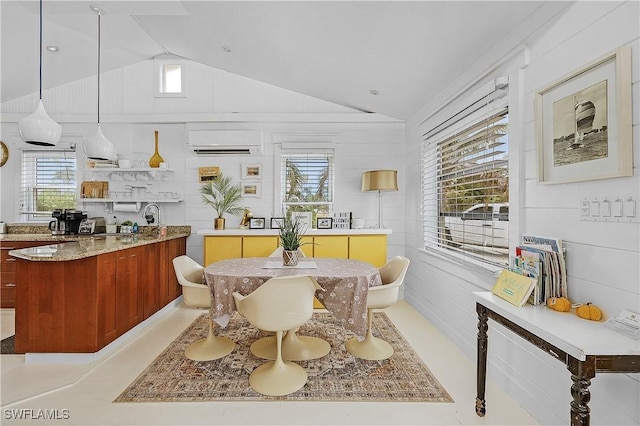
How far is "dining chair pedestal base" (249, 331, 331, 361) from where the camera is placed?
106 inches

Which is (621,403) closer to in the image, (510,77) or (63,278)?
(510,77)

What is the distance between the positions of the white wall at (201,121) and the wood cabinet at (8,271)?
88 cm

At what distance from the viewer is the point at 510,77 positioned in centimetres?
→ 227

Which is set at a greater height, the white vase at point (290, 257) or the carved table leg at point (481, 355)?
the white vase at point (290, 257)

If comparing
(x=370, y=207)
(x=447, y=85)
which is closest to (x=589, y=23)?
(x=447, y=85)

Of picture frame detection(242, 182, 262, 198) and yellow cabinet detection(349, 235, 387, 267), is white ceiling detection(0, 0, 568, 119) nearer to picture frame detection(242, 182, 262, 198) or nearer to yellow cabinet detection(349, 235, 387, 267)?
picture frame detection(242, 182, 262, 198)

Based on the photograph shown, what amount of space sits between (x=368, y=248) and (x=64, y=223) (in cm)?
402

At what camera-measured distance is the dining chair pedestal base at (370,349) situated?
2.72m

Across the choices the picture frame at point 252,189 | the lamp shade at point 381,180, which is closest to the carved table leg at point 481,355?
the lamp shade at point 381,180

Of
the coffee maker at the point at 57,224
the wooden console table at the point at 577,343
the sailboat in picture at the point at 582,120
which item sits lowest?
the wooden console table at the point at 577,343

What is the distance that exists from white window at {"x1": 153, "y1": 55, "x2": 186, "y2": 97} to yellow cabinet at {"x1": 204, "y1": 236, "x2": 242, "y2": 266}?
220 cm

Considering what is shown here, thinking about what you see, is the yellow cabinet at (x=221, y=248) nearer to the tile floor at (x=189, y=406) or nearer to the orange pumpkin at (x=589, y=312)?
the tile floor at (x=189, y=406)

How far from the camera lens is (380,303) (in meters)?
2.67

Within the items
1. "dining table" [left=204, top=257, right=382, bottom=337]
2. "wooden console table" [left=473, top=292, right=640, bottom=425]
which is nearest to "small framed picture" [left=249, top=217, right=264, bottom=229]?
"dining table" [left=204, top=257, right=382, bottom=337]
